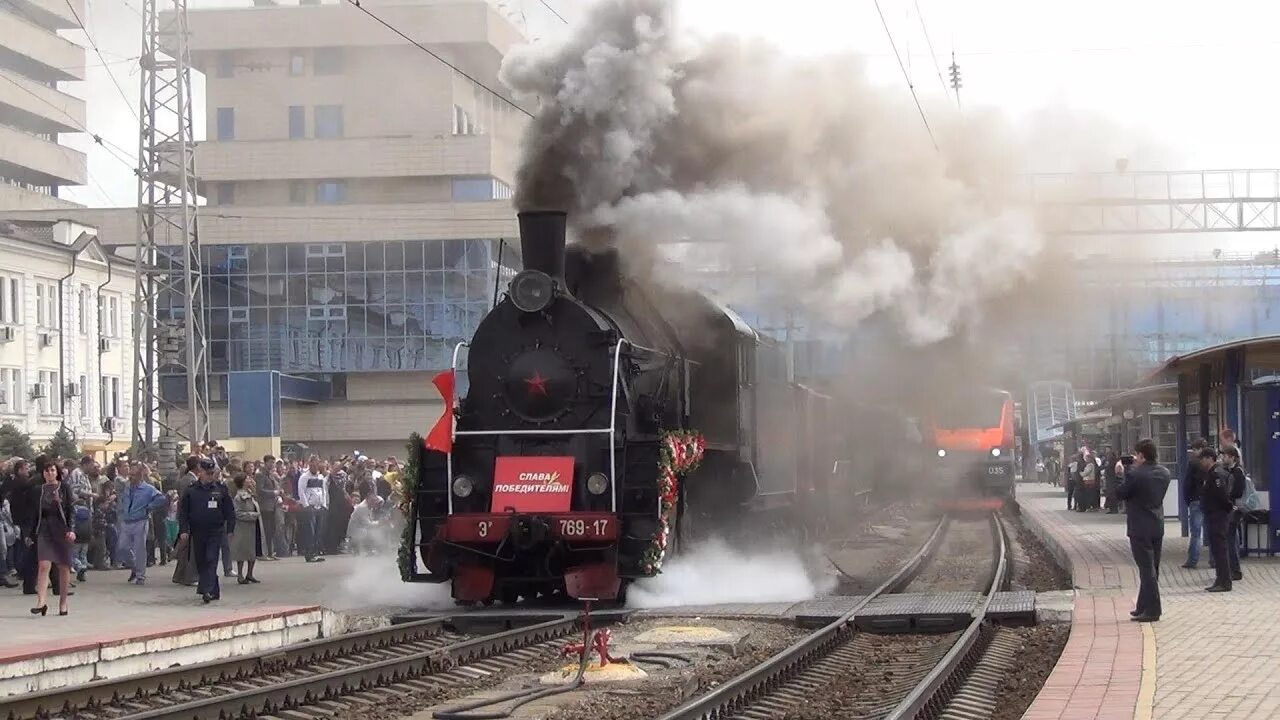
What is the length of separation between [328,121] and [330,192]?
104 inches

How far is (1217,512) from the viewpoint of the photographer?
16.2 m

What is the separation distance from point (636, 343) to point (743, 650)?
4088mm

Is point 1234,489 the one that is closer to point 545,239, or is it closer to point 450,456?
point 545,239

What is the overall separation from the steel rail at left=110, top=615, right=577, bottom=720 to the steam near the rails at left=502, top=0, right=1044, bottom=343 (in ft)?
18.2

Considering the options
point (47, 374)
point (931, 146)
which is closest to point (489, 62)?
point (47, 374)

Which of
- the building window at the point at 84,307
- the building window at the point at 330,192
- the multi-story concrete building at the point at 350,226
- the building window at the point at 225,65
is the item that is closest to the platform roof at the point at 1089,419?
the multi-story concrete building at the point at 350,226

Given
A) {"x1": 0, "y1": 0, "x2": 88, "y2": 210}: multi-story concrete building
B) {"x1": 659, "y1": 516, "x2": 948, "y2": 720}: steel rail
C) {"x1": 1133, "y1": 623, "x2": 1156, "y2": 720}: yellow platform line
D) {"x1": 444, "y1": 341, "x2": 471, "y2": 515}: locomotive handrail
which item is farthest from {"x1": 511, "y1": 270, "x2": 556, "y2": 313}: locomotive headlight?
{"x1": 0, "y1": 0, "x2": 88, "y2": 210}: multi-story concrete building

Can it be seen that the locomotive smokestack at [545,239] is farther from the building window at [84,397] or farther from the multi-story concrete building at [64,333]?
the building window at [84,397]

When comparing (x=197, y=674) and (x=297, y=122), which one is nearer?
(x=197, y=674)

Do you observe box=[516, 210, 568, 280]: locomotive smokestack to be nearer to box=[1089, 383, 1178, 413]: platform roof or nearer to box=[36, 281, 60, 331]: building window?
box=[1089, 383, 1178, 413]: platform roof

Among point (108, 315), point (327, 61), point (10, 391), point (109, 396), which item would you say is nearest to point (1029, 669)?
point (10, 391)

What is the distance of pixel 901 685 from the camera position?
427 inches

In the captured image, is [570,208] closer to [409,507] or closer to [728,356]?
[728,356]

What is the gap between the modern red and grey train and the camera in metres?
35.1
